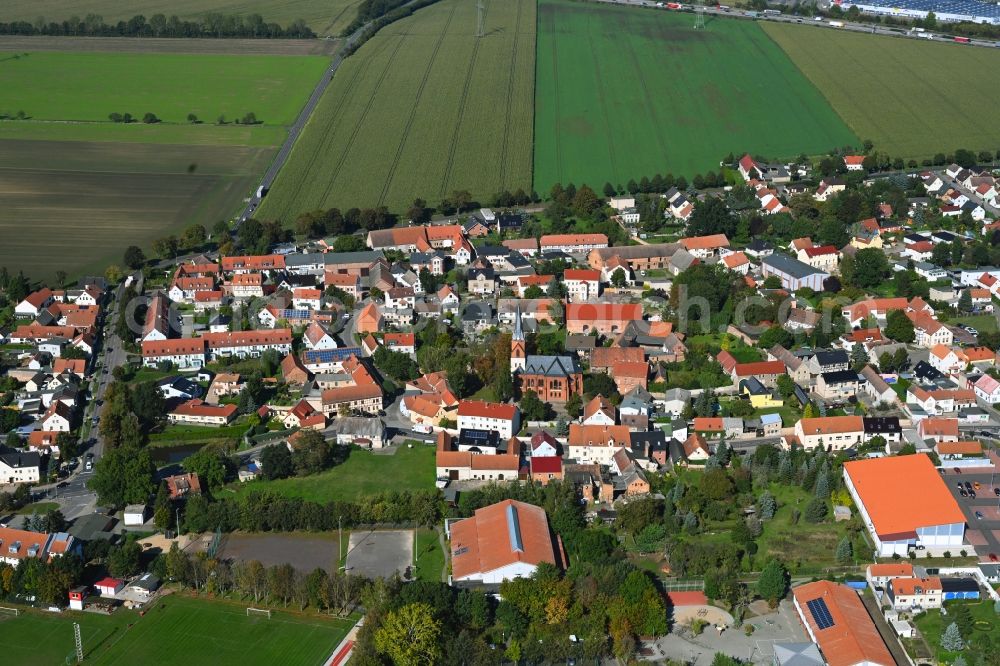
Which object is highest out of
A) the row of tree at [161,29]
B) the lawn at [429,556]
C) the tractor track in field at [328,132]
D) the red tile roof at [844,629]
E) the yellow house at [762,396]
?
the row of tree at [161,29]

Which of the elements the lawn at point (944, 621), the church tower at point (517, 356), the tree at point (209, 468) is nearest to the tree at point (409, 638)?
the tree at point (209, 468)

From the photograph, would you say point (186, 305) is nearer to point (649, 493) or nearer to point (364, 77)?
point (649, 493)

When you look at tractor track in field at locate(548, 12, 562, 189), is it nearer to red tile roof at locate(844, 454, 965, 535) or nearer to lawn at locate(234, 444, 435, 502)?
lawn at locate(234, 444, 435, 502)

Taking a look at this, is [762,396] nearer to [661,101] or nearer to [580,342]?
[580,342]

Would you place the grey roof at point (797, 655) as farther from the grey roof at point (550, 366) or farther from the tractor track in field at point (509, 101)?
the tractor track in field at point (509, 101)

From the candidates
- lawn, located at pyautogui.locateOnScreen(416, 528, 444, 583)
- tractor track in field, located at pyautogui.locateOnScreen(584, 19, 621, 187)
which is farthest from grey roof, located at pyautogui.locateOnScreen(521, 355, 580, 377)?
tractor track in field, located at pyautogui.locateOnScreen(584, 19, 621, 187)

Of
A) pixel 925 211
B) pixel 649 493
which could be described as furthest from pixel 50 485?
pixel 925 211
